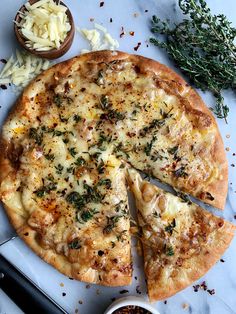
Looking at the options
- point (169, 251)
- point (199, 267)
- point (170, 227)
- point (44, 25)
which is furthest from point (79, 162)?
point (199, 267)

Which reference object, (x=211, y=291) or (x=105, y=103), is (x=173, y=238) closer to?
(x=211, y=291)

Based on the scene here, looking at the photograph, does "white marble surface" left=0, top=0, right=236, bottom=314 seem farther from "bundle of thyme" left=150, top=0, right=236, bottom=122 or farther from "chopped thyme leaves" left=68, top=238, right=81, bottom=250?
"chopped thyme leaves" left=68, top=238, right=81, bottom=250

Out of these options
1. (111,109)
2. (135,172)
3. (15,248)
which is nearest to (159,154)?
(135,172)

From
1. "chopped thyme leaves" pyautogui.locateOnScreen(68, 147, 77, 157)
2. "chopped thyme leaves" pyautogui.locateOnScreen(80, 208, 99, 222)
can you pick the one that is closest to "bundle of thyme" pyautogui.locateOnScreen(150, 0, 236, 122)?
"chopped thyme leaves" pyautogui.locateOnScreen(68, 147, 77, 157)

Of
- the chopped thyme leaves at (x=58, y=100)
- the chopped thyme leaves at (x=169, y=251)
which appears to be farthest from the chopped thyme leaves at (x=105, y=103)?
the chopped thyme leaves at (x=169, y=251)

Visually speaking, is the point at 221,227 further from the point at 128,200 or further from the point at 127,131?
the point at 127,131

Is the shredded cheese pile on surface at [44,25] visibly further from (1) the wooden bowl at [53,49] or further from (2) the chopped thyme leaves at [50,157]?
(2) the chopped thyme leaves at [50,157]
